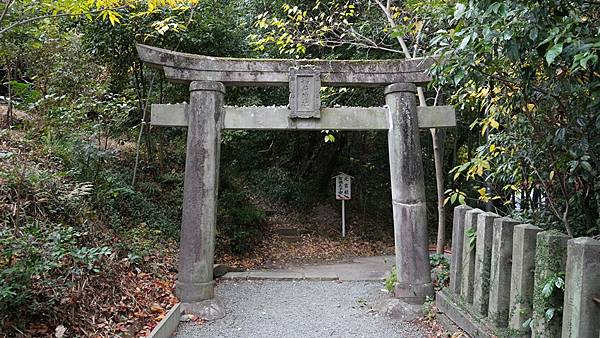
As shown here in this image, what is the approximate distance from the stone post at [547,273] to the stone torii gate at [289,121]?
2523 millimetres

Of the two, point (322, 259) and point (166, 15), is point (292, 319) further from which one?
point (166, 15)

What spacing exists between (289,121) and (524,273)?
11.5ft

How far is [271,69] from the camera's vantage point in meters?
6.07

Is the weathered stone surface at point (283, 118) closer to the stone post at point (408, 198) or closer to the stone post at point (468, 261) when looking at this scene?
the stone post at point (408, 198)

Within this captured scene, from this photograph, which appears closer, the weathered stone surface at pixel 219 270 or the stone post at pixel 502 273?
the stone post at pixel 502 273

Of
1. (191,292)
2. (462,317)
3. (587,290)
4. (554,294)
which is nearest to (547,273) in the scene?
(554,294)

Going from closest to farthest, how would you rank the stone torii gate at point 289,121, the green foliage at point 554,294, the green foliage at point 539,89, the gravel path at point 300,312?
the green foliage at point 539,89
the green foliage at point 554,294
the gravel path at point 300,312
the stone torii gate at point 289,121

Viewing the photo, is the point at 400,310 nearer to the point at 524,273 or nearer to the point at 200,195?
the point at 524,273

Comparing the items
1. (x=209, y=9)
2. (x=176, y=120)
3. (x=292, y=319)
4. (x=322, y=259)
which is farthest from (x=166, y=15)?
(x=322, y=259)

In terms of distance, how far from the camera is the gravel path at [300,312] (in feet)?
17.1

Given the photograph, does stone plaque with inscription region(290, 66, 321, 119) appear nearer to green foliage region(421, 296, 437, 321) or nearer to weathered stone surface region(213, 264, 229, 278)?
green foliage region(421, 296, 437, 321)

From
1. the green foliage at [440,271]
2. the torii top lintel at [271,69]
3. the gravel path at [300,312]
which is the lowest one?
the gravel path at [300,312]

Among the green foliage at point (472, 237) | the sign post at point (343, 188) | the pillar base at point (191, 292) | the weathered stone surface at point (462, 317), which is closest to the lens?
the weathered stone surface at point (462, 317)

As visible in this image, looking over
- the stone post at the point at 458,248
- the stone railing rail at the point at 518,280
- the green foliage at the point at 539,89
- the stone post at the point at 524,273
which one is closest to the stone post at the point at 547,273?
the stone railing rail at the point at 518,280
